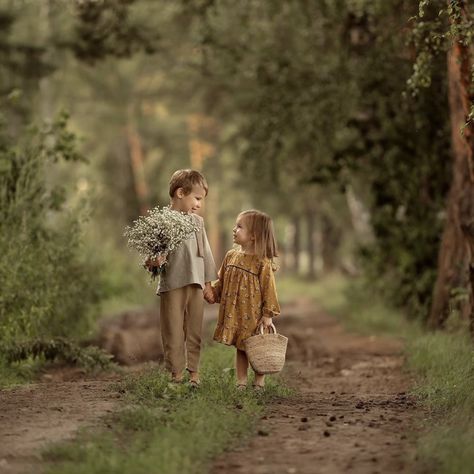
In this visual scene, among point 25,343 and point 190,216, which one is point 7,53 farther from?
point 190,216

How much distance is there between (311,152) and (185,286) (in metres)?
13.0

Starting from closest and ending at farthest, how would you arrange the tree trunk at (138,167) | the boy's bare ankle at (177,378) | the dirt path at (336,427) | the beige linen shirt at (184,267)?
the dirt path at (336,427) → the beige linen shirt at (184,267) → the boy's bare ankle at (177,378) → the tree trunk at (138,167)

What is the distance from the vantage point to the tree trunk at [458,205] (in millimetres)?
12273

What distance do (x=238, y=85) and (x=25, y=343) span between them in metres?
15.9

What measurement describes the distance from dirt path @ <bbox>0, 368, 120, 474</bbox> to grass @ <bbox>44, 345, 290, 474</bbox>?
19 centimetres

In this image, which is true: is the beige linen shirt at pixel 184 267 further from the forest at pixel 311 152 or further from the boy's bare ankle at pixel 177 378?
the forest at pixel 311 152

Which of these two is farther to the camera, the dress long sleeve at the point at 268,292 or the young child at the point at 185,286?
the dress long sleeve at the point at 268,292

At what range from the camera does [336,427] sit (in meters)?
7.68

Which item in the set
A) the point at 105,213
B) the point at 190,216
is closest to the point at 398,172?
the point at 190,216

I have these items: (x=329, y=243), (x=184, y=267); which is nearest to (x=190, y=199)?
(x=184, y=267)

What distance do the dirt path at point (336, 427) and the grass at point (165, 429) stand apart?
177mm

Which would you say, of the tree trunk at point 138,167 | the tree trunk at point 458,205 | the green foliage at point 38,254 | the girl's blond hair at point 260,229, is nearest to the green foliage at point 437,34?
the tree trunk at point 458,205

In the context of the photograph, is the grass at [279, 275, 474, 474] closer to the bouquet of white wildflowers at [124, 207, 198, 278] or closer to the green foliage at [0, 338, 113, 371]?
the bouquet of white wildflowers at [124, 207, 198, 278]

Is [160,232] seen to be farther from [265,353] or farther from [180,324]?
[265,353]
